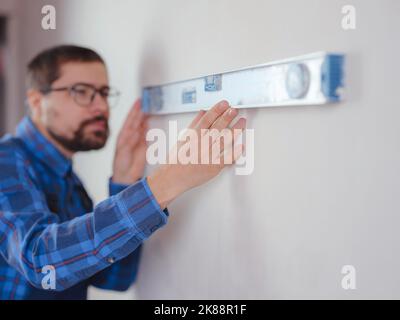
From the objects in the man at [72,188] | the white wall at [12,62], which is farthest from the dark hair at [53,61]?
the white wall at [12,62]

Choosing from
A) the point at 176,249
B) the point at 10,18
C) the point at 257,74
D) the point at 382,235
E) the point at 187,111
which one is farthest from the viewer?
the point at 10,18

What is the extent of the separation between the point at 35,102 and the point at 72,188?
24 cm

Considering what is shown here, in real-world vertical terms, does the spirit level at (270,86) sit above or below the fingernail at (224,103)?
above

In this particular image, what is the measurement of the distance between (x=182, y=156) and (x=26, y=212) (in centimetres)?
34

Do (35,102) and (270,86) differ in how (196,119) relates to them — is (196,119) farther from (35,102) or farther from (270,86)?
(35,102)

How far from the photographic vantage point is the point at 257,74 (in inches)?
26.0

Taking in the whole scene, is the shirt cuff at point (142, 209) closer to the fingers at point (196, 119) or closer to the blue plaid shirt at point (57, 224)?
the blue plaid shirt at point (57, 224)

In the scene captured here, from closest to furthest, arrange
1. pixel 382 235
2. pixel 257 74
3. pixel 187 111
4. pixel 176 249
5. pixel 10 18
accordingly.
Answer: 1. pixel 382 235
2. pixel 257 74
3. pixel 187 111
4. pixel 176 249
5. pixel 10 18

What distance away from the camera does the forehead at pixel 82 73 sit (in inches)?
40.1

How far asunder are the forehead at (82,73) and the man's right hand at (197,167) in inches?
15.0

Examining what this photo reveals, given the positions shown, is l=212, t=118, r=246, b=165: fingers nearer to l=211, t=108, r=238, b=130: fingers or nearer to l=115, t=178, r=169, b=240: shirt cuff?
l=211, t=108, r=238, b=130: fingers
